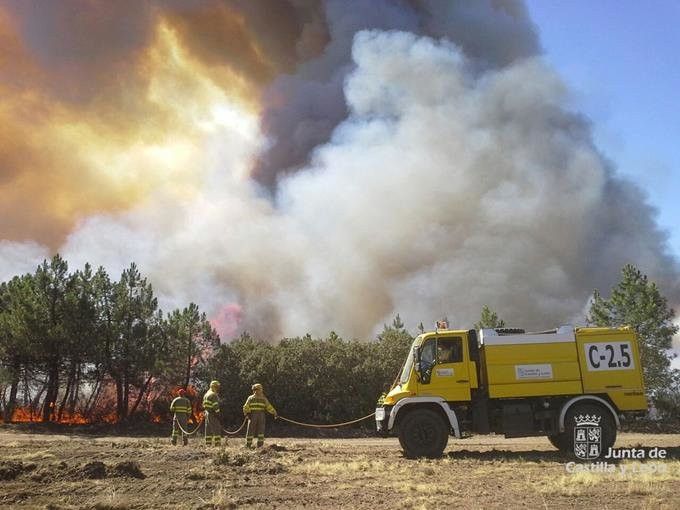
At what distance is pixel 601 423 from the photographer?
13906 millimetres

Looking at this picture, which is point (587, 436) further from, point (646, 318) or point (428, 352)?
point (646, 318)

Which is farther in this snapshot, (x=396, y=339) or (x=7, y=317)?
(x=396, y=339)

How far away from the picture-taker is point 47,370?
33344mm

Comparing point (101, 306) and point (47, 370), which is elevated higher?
point (101, 306)

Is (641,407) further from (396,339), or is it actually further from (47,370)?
(47,370)

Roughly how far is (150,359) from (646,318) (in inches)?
1258

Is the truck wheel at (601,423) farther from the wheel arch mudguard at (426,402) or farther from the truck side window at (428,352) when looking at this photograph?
the truck side window at (428,352)

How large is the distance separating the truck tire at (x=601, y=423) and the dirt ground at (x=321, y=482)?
72 cm

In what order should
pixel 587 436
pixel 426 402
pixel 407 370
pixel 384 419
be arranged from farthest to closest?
1. pixel 407 370
2. pixel 384 419
3. pixel 426 402
4. pixel 587 436

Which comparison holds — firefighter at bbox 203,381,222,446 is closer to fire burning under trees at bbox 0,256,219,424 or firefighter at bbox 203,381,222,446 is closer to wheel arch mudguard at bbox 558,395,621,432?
wheel arch mudguard at bbox 558,395,621,432

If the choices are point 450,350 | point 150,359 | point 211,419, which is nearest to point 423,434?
point 450,350

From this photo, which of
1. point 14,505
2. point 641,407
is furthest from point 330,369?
point 14,505

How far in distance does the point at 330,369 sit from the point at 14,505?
24011 millimetres

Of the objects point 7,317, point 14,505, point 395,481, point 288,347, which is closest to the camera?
point 14,505
